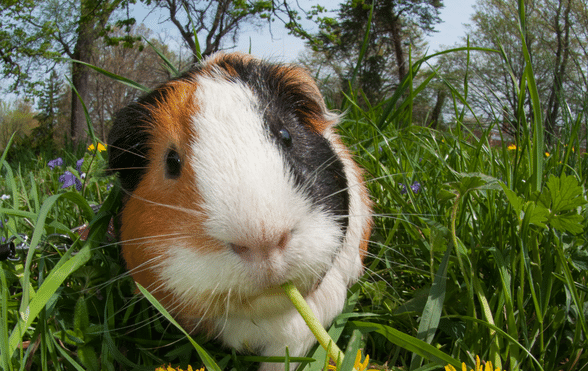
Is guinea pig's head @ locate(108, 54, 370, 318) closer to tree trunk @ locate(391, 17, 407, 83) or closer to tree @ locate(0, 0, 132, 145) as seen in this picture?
tree @ locate(0, 0, 132, 145)

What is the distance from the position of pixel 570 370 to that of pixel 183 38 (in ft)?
54.2

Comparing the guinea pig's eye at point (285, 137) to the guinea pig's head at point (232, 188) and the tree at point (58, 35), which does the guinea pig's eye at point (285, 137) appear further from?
the tree at point (58, 35)

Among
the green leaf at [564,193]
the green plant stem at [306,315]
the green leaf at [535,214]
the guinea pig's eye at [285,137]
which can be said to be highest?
the guinea pig's eye at [285,137]

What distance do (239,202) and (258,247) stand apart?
0.13 metres

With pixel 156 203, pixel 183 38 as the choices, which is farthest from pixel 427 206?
pixel 183 38

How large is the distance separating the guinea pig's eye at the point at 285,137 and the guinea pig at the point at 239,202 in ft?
0.04

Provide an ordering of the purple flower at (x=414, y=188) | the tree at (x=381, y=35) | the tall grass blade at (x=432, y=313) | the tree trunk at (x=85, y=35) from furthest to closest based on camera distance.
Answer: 1. the tree at (x=381, y=35)
2. the tree trunk at (x=85, y=35)
3. the purple flower at (x=414, y=188)
4. the tall grass blade at (x=432, y=313)

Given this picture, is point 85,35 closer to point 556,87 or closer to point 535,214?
point 556,87

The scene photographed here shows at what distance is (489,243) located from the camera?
58.5 inches

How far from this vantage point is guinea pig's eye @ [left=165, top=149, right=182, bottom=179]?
122 cm

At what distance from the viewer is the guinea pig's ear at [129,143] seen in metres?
1.41

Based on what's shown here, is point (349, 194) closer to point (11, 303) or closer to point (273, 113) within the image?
point (273, 113)

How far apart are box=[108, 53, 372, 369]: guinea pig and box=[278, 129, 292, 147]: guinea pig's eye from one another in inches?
0.5

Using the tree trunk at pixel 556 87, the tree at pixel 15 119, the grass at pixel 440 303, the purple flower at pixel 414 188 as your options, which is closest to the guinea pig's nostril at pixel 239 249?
the grass at pixel 440 303
